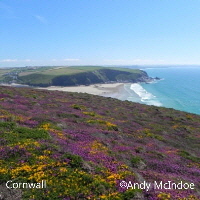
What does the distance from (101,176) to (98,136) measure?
9.18 meters

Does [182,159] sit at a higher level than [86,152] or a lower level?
lower

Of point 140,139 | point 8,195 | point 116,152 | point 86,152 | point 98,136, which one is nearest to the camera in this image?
point 8,195

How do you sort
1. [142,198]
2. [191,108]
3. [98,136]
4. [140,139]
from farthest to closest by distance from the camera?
1. [191,108]
2. [140,139]
3. [98,136]
4. [142,198]

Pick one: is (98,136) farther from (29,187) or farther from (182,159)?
(29,187)

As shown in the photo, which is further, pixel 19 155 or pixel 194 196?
pixel 19 155

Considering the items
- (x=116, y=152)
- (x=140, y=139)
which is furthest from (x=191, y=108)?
(x=116, y=152)

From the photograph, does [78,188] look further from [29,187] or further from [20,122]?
[20,122]

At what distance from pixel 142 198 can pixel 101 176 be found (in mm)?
2555

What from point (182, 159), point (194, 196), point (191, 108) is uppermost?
point (194, 196)

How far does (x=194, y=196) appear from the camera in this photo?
1141 centimetres
